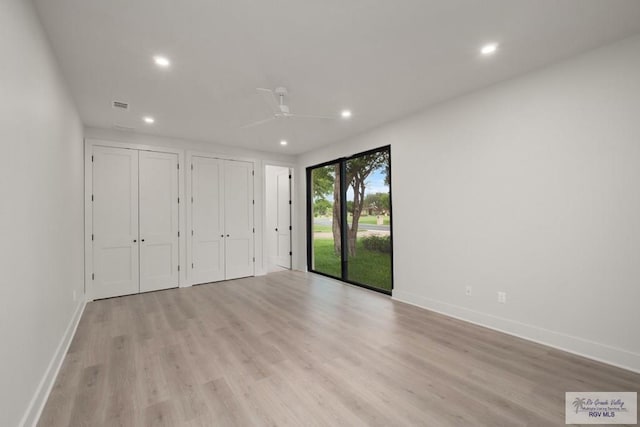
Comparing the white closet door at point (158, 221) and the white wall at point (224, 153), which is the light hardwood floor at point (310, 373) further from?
the white wall at point (224, 153)

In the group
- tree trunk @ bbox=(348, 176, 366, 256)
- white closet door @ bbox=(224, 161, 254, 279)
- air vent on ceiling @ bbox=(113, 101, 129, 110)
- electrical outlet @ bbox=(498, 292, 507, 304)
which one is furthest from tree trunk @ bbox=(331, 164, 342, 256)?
air vent on ceiling @ bbox=(113, 101, 129, 110)

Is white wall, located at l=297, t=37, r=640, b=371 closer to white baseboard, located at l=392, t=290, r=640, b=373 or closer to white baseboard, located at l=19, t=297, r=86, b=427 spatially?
white baseboard, located at l=392, t=290, r=640, b=373

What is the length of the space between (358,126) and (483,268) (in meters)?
2.63

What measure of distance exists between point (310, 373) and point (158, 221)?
3834 mm

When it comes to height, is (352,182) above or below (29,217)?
above

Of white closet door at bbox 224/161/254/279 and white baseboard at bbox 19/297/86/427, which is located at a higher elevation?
white closet door at bbox 224/161/254/279

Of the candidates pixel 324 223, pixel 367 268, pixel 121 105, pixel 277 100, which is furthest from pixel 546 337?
pixel 121 105

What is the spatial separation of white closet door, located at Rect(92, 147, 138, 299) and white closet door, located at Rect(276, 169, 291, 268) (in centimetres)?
301

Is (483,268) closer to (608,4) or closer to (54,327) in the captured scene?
(608,4)

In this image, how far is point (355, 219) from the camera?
5.46m

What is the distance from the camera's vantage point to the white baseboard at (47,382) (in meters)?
1.66

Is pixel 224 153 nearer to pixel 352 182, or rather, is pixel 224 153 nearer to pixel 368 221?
pixel 352 182

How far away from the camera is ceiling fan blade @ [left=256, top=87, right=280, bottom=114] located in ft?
9.98

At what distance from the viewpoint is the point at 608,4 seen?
188 centimetres
